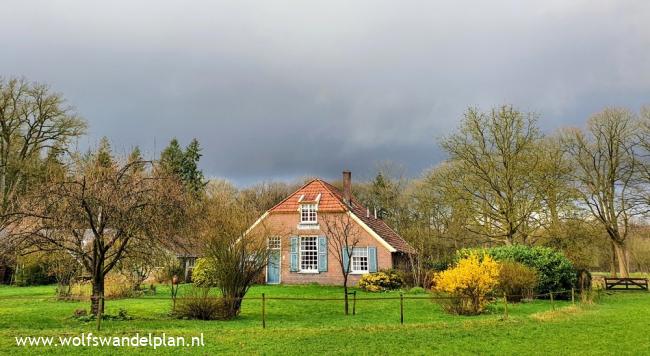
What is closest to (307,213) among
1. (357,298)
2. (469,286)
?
(357,298)

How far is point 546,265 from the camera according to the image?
22359mm

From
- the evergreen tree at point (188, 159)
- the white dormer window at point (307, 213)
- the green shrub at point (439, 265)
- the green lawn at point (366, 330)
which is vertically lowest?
the green lawn at point (366, 330)

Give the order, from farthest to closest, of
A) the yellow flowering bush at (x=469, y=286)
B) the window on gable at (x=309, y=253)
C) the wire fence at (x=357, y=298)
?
the window on gable at (x=309, y=253) → the yellow flowering bush at (x=469, y=286) → the wire fence at (x=357, y=298)

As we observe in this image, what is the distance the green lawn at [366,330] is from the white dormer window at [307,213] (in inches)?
525

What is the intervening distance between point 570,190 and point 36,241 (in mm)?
27603

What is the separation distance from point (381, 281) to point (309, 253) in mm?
6245

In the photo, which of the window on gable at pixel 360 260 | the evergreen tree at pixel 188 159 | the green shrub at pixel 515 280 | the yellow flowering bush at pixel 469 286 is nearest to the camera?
the yellow flowering bush at pixel 469 286

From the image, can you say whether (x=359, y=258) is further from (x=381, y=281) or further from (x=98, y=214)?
(x=98, y=214)

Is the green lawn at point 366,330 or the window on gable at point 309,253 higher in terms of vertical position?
the window on gable at point 309,253

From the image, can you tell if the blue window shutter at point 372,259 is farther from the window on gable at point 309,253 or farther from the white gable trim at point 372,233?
the window on gable at point 309,253

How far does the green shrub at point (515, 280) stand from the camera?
64.6 feet

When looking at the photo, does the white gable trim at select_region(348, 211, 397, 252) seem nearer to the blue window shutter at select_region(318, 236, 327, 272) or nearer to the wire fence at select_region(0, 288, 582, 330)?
the blue window shutter at select_region(318, 236, 327, 272)

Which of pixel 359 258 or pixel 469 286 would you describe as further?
pixel 359 258

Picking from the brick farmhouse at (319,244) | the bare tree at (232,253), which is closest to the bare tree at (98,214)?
the bare tree at (232,253)
